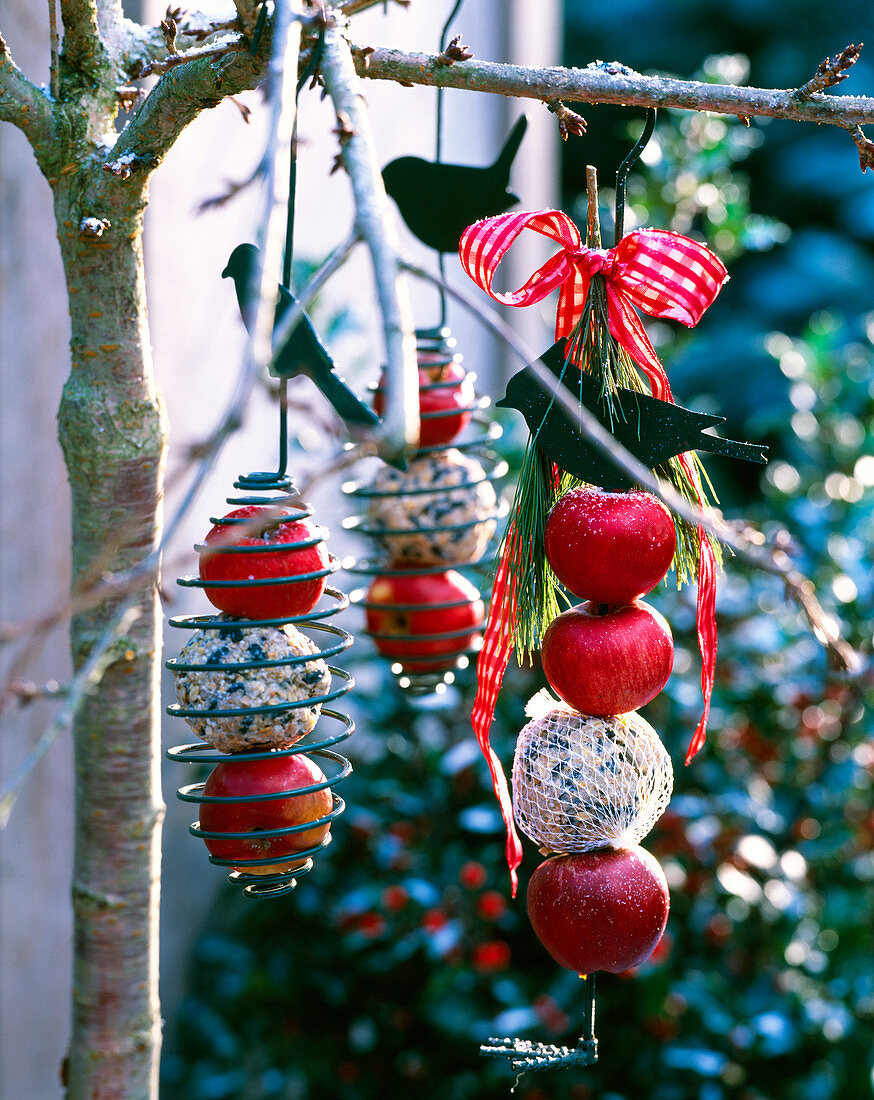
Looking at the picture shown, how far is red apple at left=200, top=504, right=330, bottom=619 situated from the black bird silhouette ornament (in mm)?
452

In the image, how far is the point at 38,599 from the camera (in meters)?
1.87

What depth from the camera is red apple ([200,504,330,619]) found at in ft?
2.71

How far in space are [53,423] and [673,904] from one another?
1492 millimetres

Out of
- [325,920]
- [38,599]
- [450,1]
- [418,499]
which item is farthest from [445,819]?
[450,1]

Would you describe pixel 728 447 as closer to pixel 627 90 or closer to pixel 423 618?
pixel 627 90

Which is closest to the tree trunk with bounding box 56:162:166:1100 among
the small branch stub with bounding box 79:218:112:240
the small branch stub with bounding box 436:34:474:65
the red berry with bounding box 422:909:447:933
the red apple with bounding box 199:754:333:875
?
the small branch stub with bounding box 79:218:112:240

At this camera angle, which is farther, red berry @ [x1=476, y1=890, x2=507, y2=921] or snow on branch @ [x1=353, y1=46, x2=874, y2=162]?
red berry @ [x1=476, y1=890, x2=507, y2=921]

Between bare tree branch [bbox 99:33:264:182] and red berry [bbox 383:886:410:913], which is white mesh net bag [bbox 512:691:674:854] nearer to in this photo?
bare tree branch [bbox 99:33:264:182]

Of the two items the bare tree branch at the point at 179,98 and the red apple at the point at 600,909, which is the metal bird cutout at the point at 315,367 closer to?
the bare tree branch at the point at 179,98

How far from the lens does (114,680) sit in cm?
95

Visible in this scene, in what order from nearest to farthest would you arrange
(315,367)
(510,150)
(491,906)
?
(315,367) → (510,150) → (491,906)

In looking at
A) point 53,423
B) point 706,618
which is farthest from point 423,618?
point 53,423

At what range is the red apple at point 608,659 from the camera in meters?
0.83

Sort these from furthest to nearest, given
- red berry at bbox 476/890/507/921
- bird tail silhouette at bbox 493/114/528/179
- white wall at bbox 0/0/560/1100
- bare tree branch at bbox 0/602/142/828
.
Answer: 1. red berry at bbox 476/890/507/921
2. white wall at bbox 0/0/560/1100
3. bird tail silhouette at bbox 493/114/528/179
4. bare tree branch at bbox 0/602/142/828
